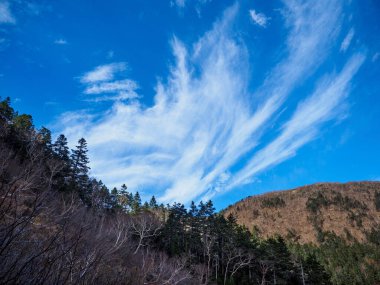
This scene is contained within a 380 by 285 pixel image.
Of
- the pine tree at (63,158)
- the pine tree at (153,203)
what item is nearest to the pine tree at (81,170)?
the pine tree at (63,158)

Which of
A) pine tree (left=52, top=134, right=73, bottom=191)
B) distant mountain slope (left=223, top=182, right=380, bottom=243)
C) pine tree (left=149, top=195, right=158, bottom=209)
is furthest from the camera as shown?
distant mountain slope (left=223, top=182, right=380, bottom=243)

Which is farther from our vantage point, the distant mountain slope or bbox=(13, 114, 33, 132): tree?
the distant mountain slope

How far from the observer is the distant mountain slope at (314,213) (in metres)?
113

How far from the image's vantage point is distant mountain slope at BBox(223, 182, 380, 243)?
370 ft

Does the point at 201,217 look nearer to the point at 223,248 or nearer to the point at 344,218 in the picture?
the point at 223,248

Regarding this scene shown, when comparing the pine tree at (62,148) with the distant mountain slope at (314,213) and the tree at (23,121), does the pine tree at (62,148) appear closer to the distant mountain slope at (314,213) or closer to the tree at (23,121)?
the tree at (23,121)

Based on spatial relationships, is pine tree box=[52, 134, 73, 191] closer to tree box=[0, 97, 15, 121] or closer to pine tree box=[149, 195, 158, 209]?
tree box=[0, 97, 15, 121]

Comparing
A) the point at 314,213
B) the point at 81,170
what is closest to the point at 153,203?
the point at 81,170

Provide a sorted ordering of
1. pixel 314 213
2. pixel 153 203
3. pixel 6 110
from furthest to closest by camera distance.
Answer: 1. pixel 314 213
2. pixel 153 203
3. pixel 6 110

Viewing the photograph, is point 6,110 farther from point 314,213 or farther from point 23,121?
point 314,213

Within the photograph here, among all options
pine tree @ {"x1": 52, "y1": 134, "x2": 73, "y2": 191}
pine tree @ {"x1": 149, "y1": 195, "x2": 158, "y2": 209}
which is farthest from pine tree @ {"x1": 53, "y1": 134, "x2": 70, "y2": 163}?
pine tree @ {"x1": 149, "y1": 195, "x2": 158, "y2": 209}

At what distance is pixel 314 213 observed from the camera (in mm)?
127375

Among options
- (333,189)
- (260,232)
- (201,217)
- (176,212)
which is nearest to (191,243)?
(201,217)

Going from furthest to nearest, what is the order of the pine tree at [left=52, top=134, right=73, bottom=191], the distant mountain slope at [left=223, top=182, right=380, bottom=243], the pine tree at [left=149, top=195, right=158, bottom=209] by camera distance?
the distant mountain slope at [left=223, top=182, right=380, bottom=243] < the pine tree at [left=149, top=195, right=158, bottom=209] < the pine tree at [left=52, top=134, right=73, bottom=191]
